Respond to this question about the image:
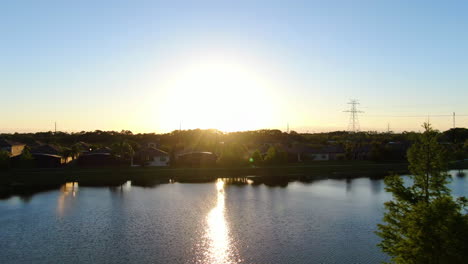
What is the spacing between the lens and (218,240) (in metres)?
27.3

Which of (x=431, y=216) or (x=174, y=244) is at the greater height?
(x=431, y=216)

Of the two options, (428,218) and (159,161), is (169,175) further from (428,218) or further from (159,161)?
(428,218)

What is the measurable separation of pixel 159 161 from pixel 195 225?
40.5 m

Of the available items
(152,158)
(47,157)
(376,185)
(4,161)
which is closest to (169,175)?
(152,158)

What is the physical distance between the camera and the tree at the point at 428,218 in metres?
14.3

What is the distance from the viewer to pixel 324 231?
2856 cm

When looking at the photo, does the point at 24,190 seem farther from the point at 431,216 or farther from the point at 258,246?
the point at 431,216

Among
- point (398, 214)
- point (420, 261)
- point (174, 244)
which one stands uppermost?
point (398, 214)

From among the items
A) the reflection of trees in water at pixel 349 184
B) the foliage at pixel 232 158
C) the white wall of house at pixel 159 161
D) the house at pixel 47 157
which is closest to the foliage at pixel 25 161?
the house at pixel 47 157

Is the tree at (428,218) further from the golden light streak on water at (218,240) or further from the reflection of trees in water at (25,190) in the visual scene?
the reflection of trees in water at (25,190)

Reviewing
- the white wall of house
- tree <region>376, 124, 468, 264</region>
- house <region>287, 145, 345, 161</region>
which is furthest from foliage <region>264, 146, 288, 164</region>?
tree <region>376, 124, 468, 264</region>

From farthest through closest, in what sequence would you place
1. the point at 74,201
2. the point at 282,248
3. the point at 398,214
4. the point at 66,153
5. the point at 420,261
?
the point at 66,153, the point at 74,201, the point at 282,248, the point at 398,214, the point at 420,261

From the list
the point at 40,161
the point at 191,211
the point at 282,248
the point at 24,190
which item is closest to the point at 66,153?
the point at 40,161

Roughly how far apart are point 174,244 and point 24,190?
33.3 m
